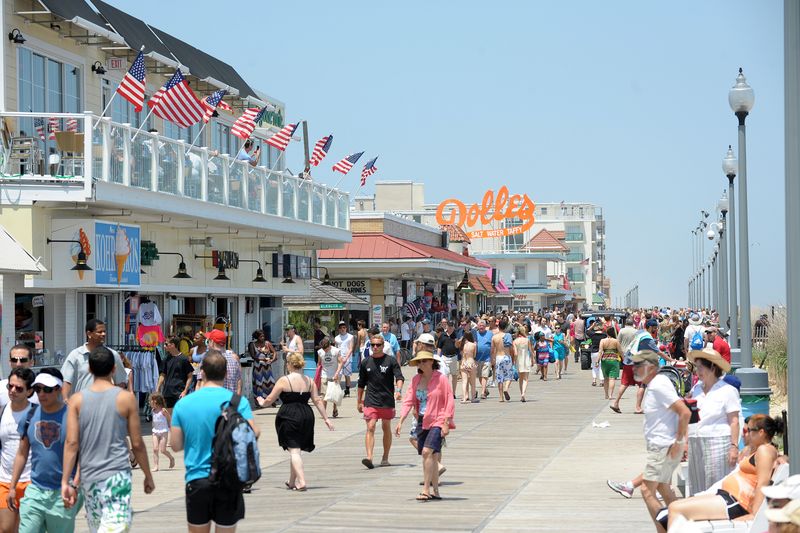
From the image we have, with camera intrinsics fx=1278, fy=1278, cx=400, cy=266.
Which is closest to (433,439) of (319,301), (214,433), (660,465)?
(660,465)

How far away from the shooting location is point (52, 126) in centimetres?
2050

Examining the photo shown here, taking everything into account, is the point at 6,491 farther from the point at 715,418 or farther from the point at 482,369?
the point at 482,369

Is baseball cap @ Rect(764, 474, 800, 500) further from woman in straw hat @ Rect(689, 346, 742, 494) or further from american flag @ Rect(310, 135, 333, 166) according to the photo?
american flag @ Rect(310, 135, 333, 166)

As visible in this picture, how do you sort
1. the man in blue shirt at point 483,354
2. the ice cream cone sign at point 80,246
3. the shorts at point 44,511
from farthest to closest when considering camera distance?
the man in blue shirt at point 483,354 → the ice cream cone sign at point 80,246 → the shorts at point 44,511

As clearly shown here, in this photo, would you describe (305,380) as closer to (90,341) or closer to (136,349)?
(90,341)

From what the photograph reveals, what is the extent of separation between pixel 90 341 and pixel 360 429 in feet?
36.0

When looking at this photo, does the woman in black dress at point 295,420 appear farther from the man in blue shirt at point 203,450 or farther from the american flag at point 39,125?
the american flag at point 39,125

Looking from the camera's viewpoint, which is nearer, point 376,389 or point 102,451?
point 102,451

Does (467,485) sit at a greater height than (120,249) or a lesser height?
lesser

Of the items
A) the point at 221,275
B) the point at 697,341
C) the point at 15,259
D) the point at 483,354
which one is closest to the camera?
the point at 15,259

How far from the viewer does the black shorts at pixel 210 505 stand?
8062mm

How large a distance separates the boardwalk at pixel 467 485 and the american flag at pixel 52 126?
231 inches

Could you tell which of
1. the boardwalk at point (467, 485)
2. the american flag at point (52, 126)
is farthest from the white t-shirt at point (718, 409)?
the american flag at point (52, 126)

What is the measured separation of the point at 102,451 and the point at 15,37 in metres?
14.5
